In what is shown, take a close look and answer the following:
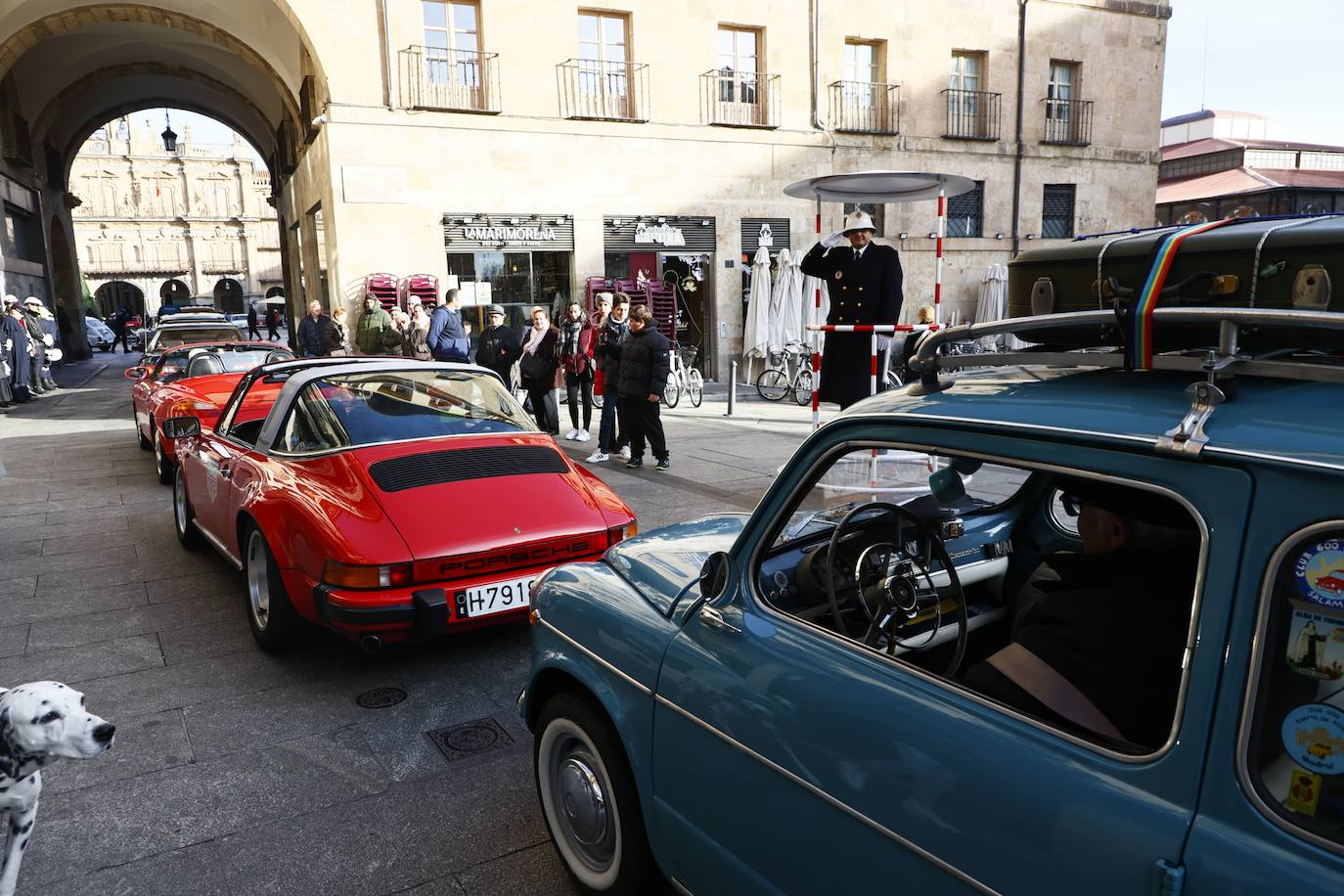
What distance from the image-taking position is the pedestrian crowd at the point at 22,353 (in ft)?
53.1

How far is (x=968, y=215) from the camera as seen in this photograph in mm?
22438

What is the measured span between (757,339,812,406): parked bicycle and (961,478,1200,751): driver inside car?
1400 cm

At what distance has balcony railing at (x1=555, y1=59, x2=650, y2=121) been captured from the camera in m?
18.4

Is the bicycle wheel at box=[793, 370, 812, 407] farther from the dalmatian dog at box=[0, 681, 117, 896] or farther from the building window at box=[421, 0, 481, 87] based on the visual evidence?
the dalmatian dog at box=[0, 681, 117, 896]

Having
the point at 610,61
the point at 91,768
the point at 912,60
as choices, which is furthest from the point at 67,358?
the point at 91,768

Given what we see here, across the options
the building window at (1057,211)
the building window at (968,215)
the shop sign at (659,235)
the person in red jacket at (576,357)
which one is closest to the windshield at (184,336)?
the person in red jacket at (576,357)

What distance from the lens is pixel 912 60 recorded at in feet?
69.4

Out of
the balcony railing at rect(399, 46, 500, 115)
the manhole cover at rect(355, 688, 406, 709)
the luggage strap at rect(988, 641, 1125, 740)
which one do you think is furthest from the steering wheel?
the balcony railing at rect(399, 46, 500, 115)

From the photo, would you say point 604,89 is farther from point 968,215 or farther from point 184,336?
point 968,215

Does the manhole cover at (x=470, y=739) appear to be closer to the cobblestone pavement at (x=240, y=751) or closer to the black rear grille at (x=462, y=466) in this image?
the cobblestone pavement at (x=240, y=751)

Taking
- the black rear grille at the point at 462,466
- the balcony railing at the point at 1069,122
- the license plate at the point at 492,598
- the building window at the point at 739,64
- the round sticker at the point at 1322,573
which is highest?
the building window at the point at 739,64

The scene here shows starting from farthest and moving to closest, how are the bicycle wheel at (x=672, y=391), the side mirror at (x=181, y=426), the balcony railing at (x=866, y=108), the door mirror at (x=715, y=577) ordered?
the balcony railing at (x=866, y=108) < the bicycle wheel at (x=672, y=391) < the side mirror at (x=181, y=426) < the door mirror at (x=715, y=577)

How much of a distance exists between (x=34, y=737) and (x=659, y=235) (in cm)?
1804

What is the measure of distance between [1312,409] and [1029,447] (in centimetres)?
42
